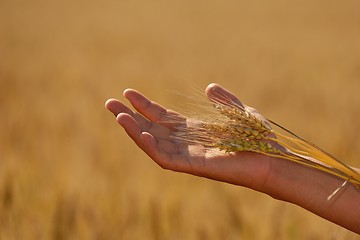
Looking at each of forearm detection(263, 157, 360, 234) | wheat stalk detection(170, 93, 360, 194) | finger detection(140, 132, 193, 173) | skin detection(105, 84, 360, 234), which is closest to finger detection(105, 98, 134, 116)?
skin detection(105, 84, 360, 234)

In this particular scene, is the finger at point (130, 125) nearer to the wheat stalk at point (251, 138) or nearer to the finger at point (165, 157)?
the finger at point (165, 157)

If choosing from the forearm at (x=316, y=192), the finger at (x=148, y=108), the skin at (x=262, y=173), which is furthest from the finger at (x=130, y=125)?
the forearm at (x=316, y=192)

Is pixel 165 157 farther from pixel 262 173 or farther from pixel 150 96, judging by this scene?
pixel 150 96

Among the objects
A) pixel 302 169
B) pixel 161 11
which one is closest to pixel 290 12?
pixel 161 11

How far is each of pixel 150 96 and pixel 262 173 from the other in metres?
2.91

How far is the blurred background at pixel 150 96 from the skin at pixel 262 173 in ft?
0.48

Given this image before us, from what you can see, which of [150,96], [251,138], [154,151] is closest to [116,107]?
[154,151]

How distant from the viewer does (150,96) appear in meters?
4.21

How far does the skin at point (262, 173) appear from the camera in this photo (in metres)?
1.31

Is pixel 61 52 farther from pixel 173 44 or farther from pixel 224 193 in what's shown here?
pixel 224 193

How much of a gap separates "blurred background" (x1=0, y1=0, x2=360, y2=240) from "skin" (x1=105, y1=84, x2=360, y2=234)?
0.48ft

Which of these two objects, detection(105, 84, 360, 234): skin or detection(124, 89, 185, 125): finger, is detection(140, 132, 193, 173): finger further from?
detection(124, 89, 185, 125): finger

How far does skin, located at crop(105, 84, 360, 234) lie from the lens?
131 centimetres

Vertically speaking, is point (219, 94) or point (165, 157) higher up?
point (219, 94)
